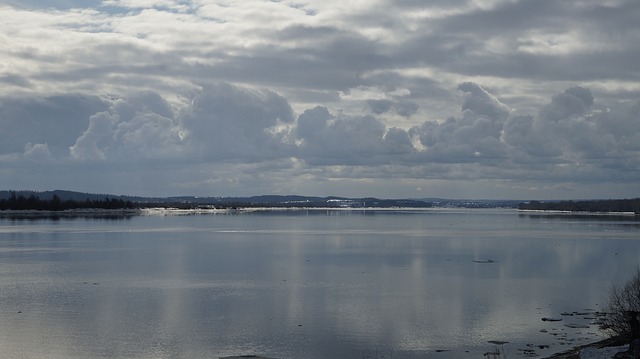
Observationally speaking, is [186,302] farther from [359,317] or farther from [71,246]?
[71,246]

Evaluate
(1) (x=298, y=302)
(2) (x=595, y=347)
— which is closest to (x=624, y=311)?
(2) (x=595, y=347)

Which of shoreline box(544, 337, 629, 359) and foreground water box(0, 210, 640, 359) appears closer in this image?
shoreline box(544, 337, 629, 359)

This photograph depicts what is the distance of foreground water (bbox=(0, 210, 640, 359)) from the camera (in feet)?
75.5

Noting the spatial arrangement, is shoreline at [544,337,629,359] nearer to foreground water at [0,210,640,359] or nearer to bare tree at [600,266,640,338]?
bare tree at [600,266,640,338]

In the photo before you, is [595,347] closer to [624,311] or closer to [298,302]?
[624,311]

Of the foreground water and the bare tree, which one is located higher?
the bare tree

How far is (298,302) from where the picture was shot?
31.5m

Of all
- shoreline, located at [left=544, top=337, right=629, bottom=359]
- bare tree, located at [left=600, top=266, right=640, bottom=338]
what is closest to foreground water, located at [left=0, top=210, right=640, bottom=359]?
shoreline, located at [left=544, top=337, right=629, bottom=359]

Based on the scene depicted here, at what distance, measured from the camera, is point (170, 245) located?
6800cm

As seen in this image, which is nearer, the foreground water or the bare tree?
the bare tree

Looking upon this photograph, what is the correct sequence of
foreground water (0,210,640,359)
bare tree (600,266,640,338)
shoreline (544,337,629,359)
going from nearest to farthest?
shoreline (544,337,629,359) → bare tree (600,266,640,338) → foreground water (0,210,640,359)

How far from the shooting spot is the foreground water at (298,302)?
906 inches

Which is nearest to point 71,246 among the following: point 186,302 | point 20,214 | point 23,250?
point 23,250

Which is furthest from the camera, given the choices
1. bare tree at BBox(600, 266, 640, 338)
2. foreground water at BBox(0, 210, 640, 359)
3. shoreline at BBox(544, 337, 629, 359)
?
foreground water at BBox(0, 210, 640, 359)
